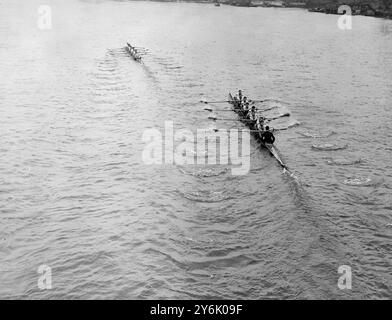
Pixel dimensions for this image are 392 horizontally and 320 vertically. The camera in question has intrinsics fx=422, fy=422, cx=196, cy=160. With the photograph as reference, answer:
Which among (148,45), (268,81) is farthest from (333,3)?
(268,81)

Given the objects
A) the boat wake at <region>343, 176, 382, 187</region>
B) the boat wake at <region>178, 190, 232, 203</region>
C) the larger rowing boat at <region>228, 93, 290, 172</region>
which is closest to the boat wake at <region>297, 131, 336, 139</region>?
the larger rowing boat at <region>228, 93, 290, 172</region>

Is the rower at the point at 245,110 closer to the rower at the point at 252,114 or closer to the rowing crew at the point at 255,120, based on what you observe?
the rowing crew at the point at 255,120

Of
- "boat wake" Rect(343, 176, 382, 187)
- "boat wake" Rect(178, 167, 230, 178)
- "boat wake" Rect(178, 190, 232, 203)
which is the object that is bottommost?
"boat wake" Rect(178, 190, 232, 203)

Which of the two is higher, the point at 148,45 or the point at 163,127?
the point at 148,45

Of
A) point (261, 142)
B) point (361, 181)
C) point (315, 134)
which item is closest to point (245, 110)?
point (315, 134)

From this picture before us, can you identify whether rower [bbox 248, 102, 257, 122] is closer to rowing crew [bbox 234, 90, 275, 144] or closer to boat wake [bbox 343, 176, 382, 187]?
rowing crew [bbox 234, 90, 275, 144]

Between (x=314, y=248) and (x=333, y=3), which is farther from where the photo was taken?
(x=333, y=3)

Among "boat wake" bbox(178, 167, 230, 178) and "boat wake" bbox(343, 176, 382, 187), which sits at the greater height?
"boat wake" bbox(178, 167, 230, 178)

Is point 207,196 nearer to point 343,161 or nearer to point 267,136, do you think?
point 267,136

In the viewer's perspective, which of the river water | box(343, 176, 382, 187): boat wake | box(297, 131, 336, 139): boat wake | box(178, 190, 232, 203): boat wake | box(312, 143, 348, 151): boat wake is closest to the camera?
the river water

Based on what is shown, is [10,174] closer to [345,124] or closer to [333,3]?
[345,124]
